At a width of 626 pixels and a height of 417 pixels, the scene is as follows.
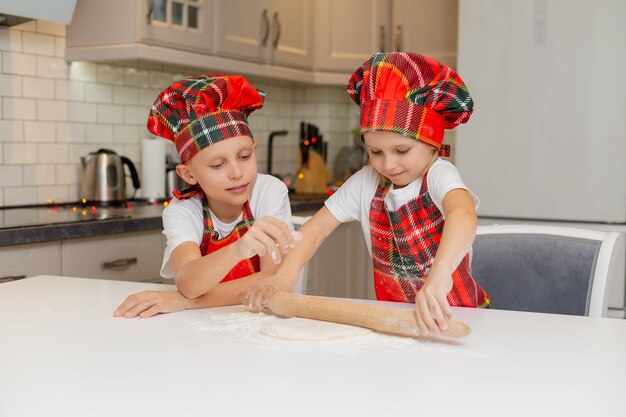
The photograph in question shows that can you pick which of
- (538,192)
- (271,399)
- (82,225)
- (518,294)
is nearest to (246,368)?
(271,399)

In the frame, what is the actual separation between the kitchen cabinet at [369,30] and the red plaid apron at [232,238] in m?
2.31

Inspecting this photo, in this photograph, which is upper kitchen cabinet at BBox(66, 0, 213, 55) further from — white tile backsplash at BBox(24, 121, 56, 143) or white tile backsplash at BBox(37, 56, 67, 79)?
white tile backsplash at BBox(24, 121, 56, 143)

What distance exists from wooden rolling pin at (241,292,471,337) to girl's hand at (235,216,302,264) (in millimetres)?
89

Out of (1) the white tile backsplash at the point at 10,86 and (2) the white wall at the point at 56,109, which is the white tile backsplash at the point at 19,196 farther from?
(1) the white tile backsplash at the point at 10,86

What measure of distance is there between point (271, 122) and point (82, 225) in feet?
6.26

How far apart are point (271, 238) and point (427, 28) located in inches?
111

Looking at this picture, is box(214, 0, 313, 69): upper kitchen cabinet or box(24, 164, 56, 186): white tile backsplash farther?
box(214, 0, 313, 69): upper kitchen cabinet

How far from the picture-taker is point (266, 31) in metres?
3.50

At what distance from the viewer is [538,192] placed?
10.3 ft

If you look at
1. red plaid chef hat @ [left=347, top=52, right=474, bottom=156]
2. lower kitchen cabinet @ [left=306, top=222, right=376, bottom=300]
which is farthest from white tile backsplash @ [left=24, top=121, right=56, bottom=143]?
red plaid chef hat @ [left=347, top=52, right=474, bottom=156]

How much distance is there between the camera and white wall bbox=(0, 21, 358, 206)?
2.76 metres

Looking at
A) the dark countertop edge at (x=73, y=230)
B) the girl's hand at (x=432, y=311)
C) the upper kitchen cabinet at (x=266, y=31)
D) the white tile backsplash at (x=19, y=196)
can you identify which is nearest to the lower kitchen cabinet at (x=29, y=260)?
the dark countertop edge at (x=73, y=230)

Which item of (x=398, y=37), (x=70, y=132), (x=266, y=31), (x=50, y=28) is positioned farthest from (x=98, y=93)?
(x=398, y=37)

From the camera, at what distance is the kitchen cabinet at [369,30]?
3.80m
